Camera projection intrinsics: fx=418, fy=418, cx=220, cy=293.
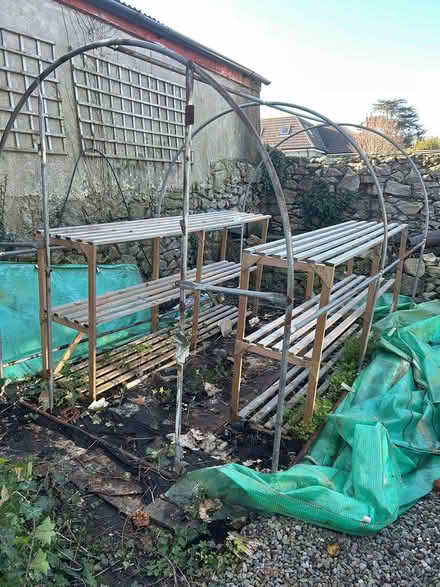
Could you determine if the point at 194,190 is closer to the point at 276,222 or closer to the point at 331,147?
the point at 276,222

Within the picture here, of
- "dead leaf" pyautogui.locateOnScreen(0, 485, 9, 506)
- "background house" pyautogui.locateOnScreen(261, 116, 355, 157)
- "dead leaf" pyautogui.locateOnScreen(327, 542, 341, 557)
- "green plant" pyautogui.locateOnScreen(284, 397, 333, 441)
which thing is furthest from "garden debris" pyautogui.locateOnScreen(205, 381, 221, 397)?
"background house" pyautogui.locateOnScreen(261, 116, 355, 157)

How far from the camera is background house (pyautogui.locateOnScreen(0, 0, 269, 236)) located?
3.80 meters

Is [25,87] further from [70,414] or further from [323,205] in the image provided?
[323,205]

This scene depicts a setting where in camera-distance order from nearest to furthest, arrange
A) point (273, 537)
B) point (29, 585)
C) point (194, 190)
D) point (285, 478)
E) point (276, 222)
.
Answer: point (29, 585) → point (273, 537) → point (285, 478) → point (194, 190) → point (276, 222)

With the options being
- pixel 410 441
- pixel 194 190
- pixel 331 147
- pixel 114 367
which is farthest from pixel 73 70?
pixel 331 147

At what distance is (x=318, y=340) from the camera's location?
9.92ft

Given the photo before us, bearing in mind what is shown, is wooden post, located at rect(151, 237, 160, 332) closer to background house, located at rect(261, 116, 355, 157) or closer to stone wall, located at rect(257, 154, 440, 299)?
stone wall, located at rect(257, 154, 440, 299)

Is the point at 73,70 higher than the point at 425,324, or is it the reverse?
the point at 73,70

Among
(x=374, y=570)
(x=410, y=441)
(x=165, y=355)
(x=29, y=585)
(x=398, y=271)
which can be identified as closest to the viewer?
(x=29, y=585)

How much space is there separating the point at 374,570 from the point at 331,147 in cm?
2115

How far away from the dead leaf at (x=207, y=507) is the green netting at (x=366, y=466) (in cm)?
4

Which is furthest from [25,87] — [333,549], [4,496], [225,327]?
[333,549]

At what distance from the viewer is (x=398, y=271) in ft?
16.5

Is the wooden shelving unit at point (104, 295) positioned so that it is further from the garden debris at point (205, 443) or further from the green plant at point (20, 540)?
the green plant at point (20, 540)
